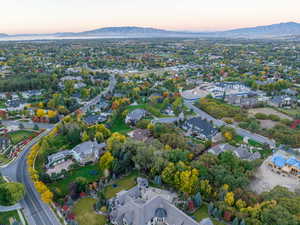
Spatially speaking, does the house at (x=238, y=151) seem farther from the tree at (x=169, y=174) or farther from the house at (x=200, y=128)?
the tree at (x=169, y=174)

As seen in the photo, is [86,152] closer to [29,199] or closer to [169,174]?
[29,199]

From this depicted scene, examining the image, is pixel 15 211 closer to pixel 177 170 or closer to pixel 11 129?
pixel 177 170

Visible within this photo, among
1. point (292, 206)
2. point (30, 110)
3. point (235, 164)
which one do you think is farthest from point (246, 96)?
point (30, 110)

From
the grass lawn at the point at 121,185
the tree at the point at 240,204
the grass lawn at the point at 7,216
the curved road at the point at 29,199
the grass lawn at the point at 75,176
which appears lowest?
the grass lawn at the point at 75,176

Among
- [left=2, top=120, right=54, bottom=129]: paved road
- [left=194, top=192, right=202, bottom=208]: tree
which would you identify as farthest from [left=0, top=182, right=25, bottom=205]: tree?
[left=2, top=120, right=54, bottom=129]: paved road

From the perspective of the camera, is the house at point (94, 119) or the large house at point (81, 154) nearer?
the large house at point (81, 154)

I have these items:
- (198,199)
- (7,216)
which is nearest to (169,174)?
(198,199)

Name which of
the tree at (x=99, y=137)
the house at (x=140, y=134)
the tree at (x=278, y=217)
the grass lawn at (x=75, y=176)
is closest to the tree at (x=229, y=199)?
the tree at (x=278, y=217)

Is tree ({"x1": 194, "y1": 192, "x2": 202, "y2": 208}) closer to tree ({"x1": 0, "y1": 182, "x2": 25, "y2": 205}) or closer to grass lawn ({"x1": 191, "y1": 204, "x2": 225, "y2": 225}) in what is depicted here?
grass lawn ({"x1": 191, "y1": 204, "x2": 225, "y2": 225})
